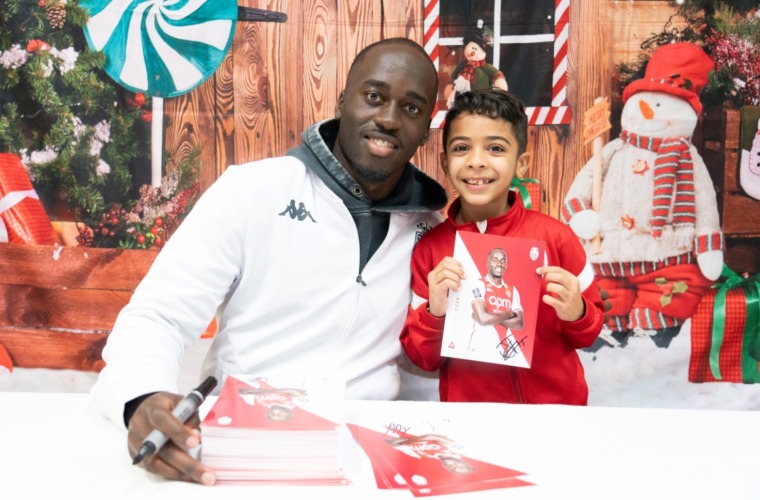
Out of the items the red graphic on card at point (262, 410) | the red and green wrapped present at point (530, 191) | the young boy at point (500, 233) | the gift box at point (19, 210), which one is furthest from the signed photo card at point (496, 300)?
the gift box at point (19, 210)

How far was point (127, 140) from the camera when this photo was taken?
2408 mm

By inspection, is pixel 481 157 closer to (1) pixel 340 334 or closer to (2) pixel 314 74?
(1) pixel 340 334

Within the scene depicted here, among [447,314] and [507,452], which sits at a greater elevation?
[447,314]

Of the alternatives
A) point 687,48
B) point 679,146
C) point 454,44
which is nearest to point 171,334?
point 454,44

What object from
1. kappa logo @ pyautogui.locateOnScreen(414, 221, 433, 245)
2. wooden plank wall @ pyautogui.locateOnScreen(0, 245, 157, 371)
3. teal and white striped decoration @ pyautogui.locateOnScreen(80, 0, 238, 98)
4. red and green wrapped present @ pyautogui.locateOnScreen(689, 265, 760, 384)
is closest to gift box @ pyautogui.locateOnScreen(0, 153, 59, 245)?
wooden plank wall @ pyautogui.locateOnScreen(0, 245, 157, 371)

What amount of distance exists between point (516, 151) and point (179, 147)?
4.74 feet

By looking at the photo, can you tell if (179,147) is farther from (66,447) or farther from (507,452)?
(507,452)

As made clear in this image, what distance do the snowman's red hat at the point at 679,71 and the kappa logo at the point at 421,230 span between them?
4.10ft

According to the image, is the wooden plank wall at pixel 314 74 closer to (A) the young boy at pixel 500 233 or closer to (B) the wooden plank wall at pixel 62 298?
(B) the wooden plank wall at pixel 62 298

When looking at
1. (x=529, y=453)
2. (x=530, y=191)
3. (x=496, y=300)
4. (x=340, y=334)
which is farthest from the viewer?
(x=530, y=191)

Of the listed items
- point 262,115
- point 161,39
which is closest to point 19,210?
point 161,39

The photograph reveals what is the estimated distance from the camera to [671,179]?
7.89 feet

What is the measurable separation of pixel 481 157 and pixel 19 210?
6.40ft

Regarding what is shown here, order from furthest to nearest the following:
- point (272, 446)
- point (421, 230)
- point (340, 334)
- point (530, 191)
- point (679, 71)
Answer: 1. point (530, 191)
2. point (679, 71)
3. point (421, 230)
4. point (340, 334)
5. point (272, 446)
